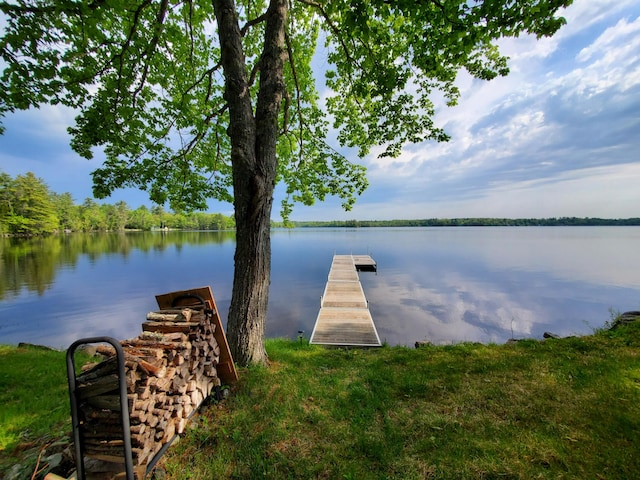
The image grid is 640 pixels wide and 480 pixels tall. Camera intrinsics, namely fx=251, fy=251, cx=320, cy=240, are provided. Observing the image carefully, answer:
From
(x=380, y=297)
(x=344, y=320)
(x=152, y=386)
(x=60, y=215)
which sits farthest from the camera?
(x=60, y=215)

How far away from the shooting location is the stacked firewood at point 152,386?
2.09m

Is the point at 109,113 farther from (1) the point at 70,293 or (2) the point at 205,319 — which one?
(1) the point at 70,293

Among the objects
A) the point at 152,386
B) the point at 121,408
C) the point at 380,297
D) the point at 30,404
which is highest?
the point at 121,408

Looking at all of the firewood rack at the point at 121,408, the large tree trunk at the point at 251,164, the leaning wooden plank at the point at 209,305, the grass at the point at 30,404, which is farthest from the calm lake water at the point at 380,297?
the firewood rack at the point at 121,408

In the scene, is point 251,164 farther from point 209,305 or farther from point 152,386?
point 152,386

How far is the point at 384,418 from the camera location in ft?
10.3

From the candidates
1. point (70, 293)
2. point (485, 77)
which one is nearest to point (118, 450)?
point (485, 77)

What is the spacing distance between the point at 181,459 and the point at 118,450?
0.71 m

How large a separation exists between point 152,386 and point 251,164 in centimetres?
295

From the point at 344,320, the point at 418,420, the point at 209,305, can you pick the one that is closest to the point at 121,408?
the point at 209,305

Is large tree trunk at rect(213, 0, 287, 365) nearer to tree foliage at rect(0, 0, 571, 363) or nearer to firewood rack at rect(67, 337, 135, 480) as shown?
tree foliage at rect(0, 0, 571, 363)

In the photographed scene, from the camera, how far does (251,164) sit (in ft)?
12.5

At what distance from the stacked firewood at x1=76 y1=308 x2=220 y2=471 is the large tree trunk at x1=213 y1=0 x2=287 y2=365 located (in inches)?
31.4

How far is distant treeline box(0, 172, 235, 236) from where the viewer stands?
5519cm
